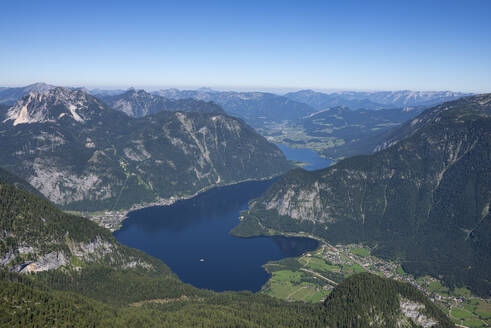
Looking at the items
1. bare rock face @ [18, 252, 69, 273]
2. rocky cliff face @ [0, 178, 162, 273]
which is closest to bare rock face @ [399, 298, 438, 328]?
rocky cliff face @ [0, 178, 162, 273]

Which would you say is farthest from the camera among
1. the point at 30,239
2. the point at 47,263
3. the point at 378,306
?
the point at 30,239

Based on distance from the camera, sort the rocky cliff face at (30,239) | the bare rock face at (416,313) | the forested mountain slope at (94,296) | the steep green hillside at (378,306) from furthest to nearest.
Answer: the rocky cliff face at (30,239) → the bare rock face at (416,313) → the steep green hillside at (378,306) → the forested mountain slope at (94,296)

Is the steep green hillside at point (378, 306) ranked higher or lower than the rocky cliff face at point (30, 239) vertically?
lower

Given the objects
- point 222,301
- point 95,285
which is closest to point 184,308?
point 222,301

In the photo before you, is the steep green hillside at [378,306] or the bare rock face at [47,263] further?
the bare rock face at [47,263]

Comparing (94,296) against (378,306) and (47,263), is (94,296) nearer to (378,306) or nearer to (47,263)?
(47,263)

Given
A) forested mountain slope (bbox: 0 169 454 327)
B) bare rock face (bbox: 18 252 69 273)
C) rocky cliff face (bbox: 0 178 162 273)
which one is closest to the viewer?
forested mountain slope (bbox: 0 169 454 327)

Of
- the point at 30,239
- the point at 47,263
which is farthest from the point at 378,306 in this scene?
the point at 30,239

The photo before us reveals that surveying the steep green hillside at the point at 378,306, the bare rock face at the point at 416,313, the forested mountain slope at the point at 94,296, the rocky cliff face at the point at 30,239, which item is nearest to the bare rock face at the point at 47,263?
the rocky cliff face at the point at 30,239

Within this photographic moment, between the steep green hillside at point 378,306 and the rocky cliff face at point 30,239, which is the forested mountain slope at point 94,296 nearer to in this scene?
the rocky cliff face at point 30,239

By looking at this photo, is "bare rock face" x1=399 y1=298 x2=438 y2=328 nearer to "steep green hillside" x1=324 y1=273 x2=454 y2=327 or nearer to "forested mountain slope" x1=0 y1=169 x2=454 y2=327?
"steep green hillside" x1=324 y1=273 x2=454 y2=327

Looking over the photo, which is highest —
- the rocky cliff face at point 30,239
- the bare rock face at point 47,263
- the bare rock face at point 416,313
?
the rocky cliff face at point 30,239

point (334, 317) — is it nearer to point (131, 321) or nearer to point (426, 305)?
point (426, 305)
